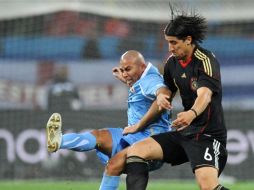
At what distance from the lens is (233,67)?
48.9 ft

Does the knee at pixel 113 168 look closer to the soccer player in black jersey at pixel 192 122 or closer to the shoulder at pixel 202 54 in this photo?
the soccer player in black jersey at pixel 192 122

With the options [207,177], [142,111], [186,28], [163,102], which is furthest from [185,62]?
[207,177]

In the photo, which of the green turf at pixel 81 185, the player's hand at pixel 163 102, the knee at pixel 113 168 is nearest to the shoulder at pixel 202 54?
the player's hand at pixel 163 102

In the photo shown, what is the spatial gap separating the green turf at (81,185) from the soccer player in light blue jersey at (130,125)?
402 cm

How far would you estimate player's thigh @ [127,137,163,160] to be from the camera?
7.71 m

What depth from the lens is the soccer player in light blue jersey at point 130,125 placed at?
8.10 m

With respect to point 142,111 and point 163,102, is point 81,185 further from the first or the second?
point 163,102

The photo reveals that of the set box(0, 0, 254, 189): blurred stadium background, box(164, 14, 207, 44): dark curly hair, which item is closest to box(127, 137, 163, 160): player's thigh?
box(164, 14, 207, 44): dark curly hair

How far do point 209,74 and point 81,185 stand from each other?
5.98 metres

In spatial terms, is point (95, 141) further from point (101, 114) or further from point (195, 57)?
point (101, 114)

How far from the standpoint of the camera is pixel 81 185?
13102mm

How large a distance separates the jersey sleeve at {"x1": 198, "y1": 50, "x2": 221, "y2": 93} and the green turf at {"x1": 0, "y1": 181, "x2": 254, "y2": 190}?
5.01 metres

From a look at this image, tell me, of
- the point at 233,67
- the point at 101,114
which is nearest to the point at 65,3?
the point at 101,114

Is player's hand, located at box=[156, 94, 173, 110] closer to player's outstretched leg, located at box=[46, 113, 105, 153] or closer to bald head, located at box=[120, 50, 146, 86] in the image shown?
bald head, located at box=[120, 50, 146, 86]
